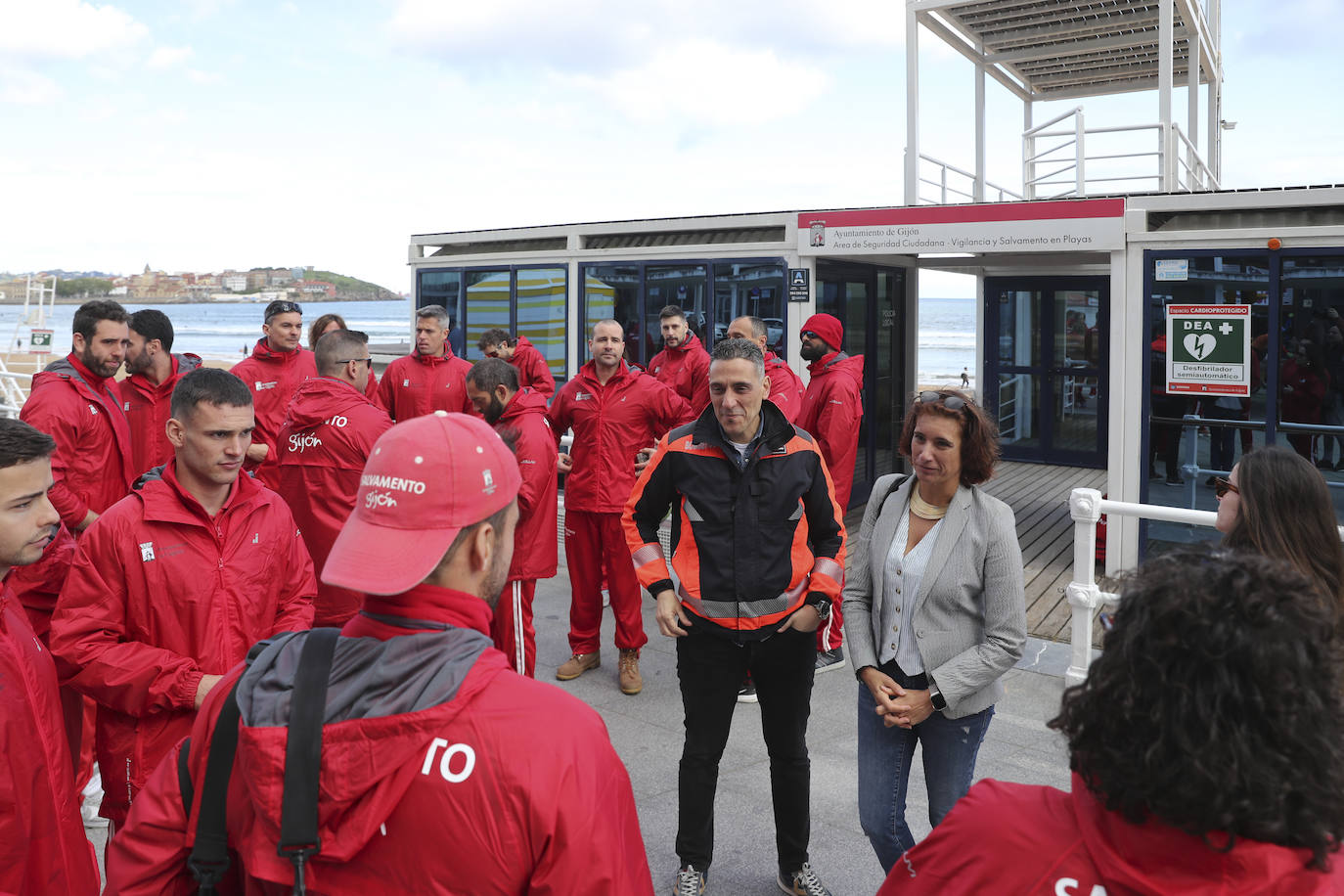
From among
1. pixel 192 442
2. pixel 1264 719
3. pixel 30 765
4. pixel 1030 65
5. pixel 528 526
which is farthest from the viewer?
pixel 1030 65

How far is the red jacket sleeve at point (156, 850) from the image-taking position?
1.47m

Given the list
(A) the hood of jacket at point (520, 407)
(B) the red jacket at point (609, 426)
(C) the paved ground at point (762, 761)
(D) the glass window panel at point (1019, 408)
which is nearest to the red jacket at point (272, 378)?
(B) the red jacket at point (609, 426)

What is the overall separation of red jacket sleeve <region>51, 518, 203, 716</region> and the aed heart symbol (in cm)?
658

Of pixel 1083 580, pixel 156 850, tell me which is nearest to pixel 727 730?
pixel 156 850

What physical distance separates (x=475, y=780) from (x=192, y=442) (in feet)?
6.60

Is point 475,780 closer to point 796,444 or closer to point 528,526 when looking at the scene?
point 796,444

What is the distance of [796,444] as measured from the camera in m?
3.67

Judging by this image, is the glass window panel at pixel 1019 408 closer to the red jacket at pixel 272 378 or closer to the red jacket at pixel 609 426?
the red jacket at pixel 609 426

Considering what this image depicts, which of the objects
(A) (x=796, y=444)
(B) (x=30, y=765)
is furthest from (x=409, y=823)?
(A) (x=796, y=444)

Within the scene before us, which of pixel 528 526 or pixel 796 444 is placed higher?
pixel 796 444

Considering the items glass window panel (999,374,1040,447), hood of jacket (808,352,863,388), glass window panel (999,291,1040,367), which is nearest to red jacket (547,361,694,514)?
hood of jacket (808,352,863,388)

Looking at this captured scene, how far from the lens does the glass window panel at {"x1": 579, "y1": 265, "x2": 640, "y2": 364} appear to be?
33.7 ft

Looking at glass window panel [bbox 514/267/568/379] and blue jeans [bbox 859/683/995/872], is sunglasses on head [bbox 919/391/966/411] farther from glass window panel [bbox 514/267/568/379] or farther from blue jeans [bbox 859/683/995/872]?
glass window panel [bbox 514/267/568/379]

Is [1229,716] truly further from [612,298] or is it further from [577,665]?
[612,298]
